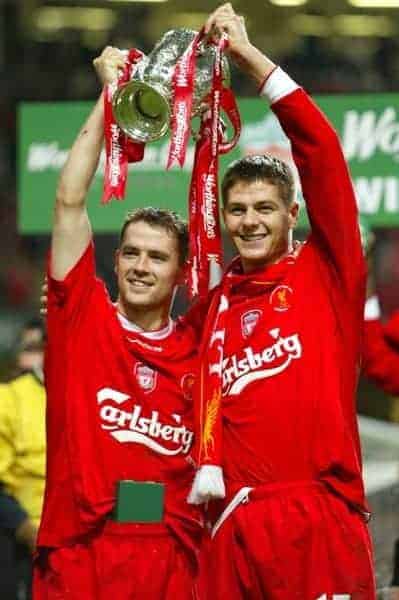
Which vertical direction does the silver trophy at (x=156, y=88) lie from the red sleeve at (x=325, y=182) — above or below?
above

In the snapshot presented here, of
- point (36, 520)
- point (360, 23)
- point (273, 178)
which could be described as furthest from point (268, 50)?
point (273, 178)

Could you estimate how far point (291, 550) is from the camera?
4406 mm

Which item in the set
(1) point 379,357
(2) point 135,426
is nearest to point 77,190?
(2) point 135,426

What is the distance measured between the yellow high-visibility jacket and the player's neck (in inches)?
81.6

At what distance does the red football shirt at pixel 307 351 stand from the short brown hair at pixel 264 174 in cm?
12

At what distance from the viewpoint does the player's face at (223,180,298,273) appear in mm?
4523

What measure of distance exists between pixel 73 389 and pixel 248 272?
1.77 ft

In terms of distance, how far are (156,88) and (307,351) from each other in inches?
29.7

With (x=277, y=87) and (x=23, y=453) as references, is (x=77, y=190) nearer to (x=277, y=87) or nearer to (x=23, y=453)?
(x=277, y=87)

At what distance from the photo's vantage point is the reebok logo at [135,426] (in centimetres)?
452

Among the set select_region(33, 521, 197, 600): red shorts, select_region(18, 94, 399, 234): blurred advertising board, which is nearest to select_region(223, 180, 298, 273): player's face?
select_region(33, 521, 197, 600): red shorts

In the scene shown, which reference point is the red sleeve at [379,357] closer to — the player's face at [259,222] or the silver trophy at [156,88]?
the player's face at [259,222]

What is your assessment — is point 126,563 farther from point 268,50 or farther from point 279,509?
point 268,50

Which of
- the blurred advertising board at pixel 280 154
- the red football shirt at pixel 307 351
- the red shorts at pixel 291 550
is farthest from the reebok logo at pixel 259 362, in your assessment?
the blurred advertising board at pixel 280 154
